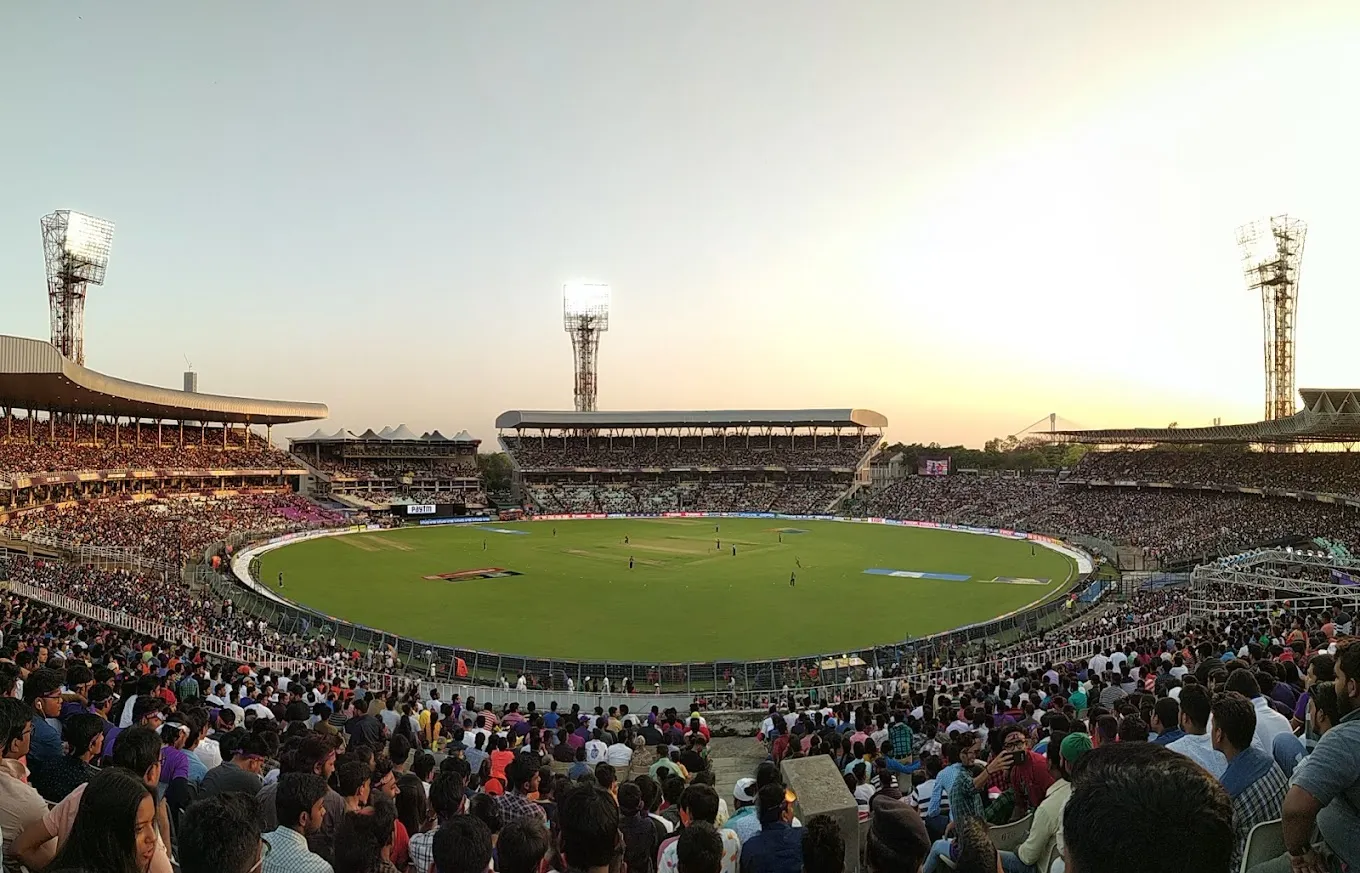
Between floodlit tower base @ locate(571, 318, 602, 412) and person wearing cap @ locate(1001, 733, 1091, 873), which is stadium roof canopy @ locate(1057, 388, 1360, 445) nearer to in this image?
person wearing cap @ locate(1001, 733, 1091, 873)

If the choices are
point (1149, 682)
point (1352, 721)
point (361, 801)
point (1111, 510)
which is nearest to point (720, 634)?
point (1149, 682)

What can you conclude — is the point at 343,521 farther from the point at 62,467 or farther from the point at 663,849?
the point at 663,849

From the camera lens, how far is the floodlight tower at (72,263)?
202ft

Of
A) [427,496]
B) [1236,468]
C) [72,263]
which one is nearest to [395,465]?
[427,496]

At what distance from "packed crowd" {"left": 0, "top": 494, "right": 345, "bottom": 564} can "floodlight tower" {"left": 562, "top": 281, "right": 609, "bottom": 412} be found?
40.7 meters

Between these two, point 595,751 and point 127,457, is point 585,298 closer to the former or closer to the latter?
point 127,457

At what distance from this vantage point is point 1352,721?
11.1 ft

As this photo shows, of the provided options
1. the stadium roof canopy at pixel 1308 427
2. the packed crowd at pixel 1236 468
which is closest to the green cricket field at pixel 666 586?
the stadium roof canopy at pixel 1308 427

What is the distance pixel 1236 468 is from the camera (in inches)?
2292

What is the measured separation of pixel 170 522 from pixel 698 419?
56349 millimetres

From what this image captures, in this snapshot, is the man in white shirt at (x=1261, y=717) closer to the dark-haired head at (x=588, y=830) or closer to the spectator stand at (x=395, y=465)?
the dark-haired head at (x=588, y=830)

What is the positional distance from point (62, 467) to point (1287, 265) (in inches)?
3540

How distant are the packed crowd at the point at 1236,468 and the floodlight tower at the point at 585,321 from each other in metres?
59.1

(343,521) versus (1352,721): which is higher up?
(1352,721)
